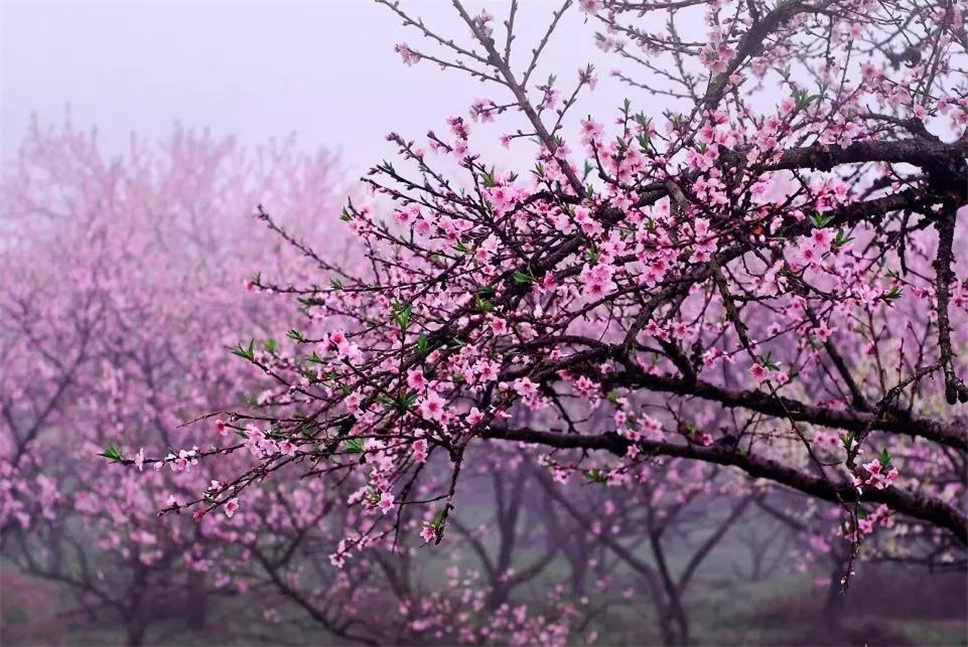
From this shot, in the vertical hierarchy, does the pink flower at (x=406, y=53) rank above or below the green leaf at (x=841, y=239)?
above

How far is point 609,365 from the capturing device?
19.8 ft

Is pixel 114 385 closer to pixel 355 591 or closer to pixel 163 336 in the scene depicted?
pixel 163 336

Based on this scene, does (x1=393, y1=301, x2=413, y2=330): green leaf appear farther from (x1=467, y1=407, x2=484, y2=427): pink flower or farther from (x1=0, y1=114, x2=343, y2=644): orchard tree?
(x1=0, y1=114, x2=343, y2=644): orchard tree

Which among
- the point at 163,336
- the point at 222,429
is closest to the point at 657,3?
the point at 222,429

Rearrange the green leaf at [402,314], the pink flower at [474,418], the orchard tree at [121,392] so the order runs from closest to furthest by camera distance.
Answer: the green leaf at [402,314]
the pink flower at [474,418]
the orchard tree at [121,392]

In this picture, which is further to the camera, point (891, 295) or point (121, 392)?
point (121, 392)

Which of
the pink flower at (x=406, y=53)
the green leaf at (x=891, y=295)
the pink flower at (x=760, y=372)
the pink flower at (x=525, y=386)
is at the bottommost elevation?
the pink flower at (x=525, y=386)

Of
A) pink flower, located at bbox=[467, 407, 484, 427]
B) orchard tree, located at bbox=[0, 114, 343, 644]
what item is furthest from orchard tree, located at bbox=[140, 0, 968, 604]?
orchard tree, located at bbox=[0, 114, 343, 644]

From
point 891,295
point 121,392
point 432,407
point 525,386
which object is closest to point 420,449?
point 432,407

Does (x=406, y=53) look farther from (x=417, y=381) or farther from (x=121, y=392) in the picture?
(x=121, y=392)

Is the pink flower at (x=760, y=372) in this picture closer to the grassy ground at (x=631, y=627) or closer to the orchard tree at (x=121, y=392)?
the orchard tree at (x=121, y=392)

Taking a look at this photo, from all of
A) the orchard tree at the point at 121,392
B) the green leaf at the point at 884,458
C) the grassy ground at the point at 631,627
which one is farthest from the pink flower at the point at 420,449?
the grassy ground at the point at 631,627

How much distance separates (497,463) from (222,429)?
553 inches

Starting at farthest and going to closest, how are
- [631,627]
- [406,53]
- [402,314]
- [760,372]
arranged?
[631,627] → [406,53] → [760,372] → [402,314]
